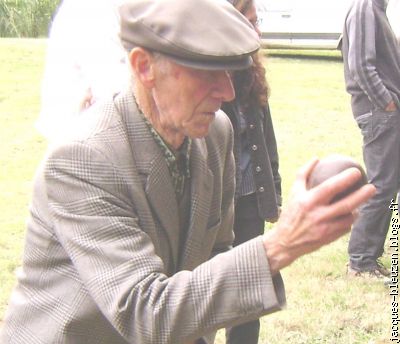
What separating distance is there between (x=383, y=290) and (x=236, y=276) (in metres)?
3.98

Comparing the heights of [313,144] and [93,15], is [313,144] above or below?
below

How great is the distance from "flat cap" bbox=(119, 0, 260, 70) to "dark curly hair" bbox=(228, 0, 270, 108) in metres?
1.94

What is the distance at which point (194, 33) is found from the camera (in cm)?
203

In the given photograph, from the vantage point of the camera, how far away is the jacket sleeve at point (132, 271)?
1903 millimetres

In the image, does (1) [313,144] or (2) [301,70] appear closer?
(1) [313,144]

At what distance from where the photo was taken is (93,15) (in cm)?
349

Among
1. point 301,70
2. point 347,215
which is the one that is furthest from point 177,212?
point 301,70

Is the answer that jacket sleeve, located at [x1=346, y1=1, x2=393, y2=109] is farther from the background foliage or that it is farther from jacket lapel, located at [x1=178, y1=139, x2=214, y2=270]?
the background foliage

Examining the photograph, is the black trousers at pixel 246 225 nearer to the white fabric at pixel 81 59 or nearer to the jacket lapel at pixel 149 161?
the white fabric at pixel 81 59

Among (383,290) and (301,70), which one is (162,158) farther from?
(301,70)

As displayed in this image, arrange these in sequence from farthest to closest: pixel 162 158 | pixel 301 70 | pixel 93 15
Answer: pixel 301 70 → pixel 93 15 → pixel 162 158

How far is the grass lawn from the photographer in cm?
510

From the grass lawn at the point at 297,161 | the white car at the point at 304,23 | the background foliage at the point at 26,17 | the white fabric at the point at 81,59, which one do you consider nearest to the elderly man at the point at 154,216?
the white fabric at the point at 81,59

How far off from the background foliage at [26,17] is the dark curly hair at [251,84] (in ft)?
42.0
